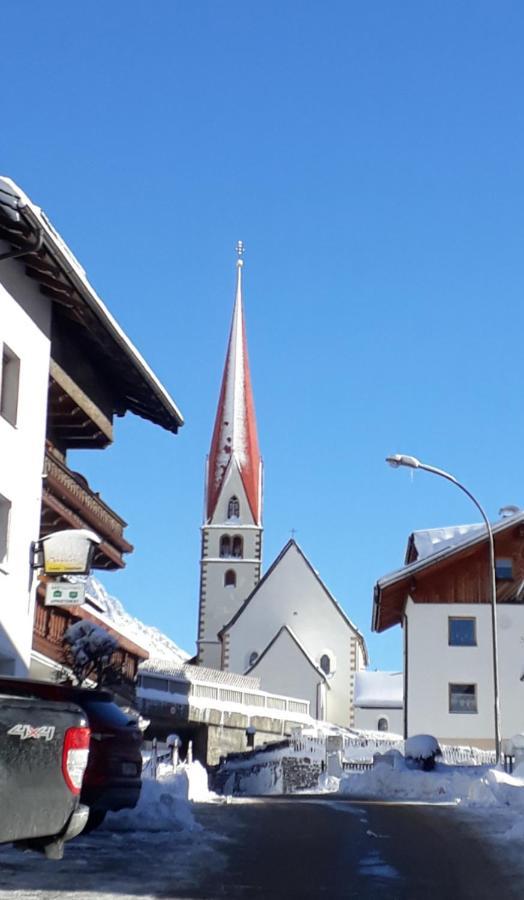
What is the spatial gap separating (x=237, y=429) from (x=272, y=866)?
84267mm

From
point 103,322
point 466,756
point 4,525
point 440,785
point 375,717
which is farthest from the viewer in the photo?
point 375,717

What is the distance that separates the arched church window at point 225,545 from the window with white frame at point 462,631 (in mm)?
45139

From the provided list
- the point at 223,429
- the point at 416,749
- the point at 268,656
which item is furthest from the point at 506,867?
the point at 223,429

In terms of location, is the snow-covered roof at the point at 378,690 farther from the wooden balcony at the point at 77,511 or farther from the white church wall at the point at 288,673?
the wooden balcony at the point at 77,511

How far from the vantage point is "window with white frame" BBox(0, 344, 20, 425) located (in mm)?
21391

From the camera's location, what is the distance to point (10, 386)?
2153 centimetres

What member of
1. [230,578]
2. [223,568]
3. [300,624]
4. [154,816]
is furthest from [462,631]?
[223,568]

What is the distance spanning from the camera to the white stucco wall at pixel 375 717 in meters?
84.2

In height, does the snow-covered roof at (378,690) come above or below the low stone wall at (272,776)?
above

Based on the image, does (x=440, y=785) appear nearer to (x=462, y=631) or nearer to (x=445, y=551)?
(x=445, y=551)

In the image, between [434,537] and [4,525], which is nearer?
[4,525]

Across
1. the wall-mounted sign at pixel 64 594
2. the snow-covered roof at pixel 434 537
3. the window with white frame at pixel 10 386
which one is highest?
the snow-covered roof at pixel 434 537

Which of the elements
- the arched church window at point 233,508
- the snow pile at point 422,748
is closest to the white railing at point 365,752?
the snow pile at point 422,748

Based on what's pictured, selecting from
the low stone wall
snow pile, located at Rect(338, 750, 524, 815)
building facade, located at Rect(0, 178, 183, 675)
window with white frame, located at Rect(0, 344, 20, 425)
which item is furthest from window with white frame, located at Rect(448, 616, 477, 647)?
window with white frame, located at Rect(0, 344, 20, 425)
